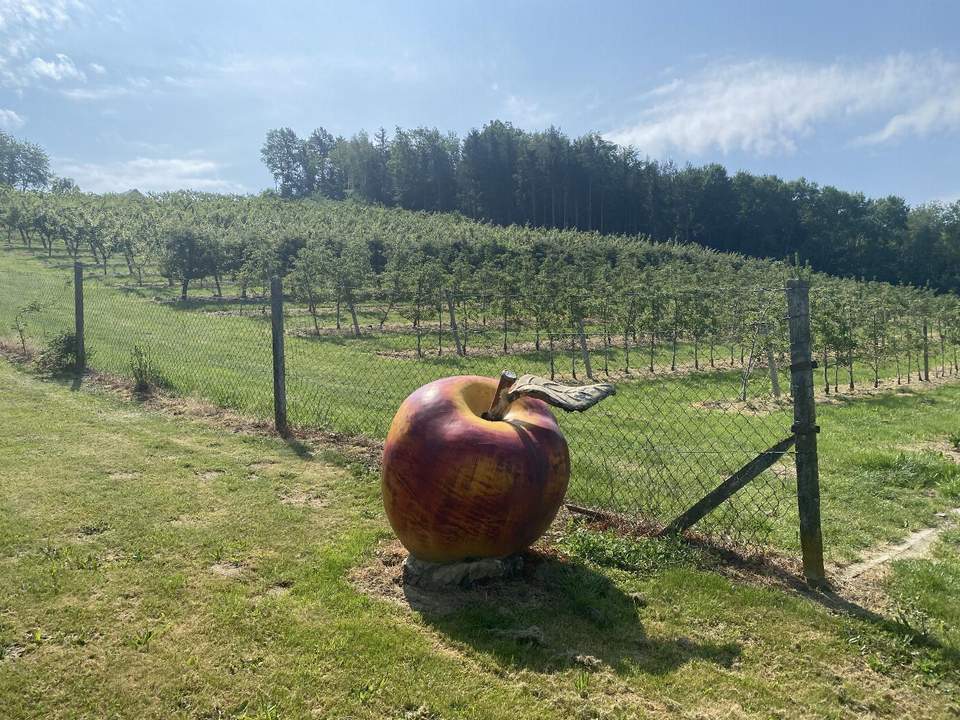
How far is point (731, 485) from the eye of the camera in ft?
14.2

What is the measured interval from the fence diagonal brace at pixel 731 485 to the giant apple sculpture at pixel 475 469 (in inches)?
47.4

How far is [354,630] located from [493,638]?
74 centimetres

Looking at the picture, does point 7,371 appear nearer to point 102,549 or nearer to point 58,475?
point 58,475

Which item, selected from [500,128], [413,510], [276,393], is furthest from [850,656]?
[500,128]

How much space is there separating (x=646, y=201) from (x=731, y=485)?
281ft

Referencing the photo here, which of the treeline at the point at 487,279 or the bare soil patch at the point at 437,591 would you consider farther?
the treeline at the point at 487,279

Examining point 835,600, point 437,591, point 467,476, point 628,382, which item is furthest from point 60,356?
point 628,382

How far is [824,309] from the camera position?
17.1m

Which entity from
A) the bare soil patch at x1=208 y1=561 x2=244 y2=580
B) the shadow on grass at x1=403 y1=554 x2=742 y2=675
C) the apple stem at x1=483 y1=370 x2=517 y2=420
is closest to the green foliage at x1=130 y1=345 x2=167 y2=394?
the bare soil patch at x1=208 y1=561 x2=244 y2=580

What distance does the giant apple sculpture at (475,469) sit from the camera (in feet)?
11.8

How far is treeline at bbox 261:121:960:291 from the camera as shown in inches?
3238

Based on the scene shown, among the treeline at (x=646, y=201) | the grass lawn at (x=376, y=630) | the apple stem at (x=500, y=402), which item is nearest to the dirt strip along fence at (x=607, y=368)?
the grass lawn at (x=376, y=630)

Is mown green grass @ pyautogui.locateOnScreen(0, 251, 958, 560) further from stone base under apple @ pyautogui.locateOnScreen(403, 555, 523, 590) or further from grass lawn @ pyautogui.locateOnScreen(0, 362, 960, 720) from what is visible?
stone base under apple @ pyautogui.locateOnScreen(403, 555, 523, 590)

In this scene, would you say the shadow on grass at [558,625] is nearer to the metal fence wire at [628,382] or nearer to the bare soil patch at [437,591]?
the bare soil patch at [437,591]
